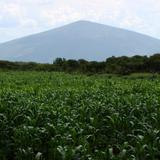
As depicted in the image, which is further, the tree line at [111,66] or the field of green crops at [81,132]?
the tree line at [111,66]

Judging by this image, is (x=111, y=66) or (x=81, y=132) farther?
(x=111, y=66)

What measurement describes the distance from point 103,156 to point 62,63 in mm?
50315

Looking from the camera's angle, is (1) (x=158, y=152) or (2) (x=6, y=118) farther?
(2) (x=6, y=118)

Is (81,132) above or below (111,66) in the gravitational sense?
below

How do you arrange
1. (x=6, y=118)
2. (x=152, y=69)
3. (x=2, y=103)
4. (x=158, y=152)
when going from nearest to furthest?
1. (x=158, y=152)
2. (x=6, y=118)
3. (x=2, y=103)
4. (x=152, y=69)

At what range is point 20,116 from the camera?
15477mm

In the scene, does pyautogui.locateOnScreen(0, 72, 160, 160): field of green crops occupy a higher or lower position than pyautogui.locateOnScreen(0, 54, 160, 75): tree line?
lower

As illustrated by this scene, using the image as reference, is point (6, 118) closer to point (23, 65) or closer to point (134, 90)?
point (134, 90)

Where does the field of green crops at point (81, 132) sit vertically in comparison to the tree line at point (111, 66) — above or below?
below

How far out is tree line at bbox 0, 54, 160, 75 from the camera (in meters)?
48.6

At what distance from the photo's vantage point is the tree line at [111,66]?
4862 cm

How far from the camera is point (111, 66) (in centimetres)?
5122

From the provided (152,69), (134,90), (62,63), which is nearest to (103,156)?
(134,90)

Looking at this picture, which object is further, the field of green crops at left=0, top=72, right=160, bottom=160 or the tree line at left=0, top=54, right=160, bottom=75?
the tree line at left=0, top=54, right=160, bottom=75
